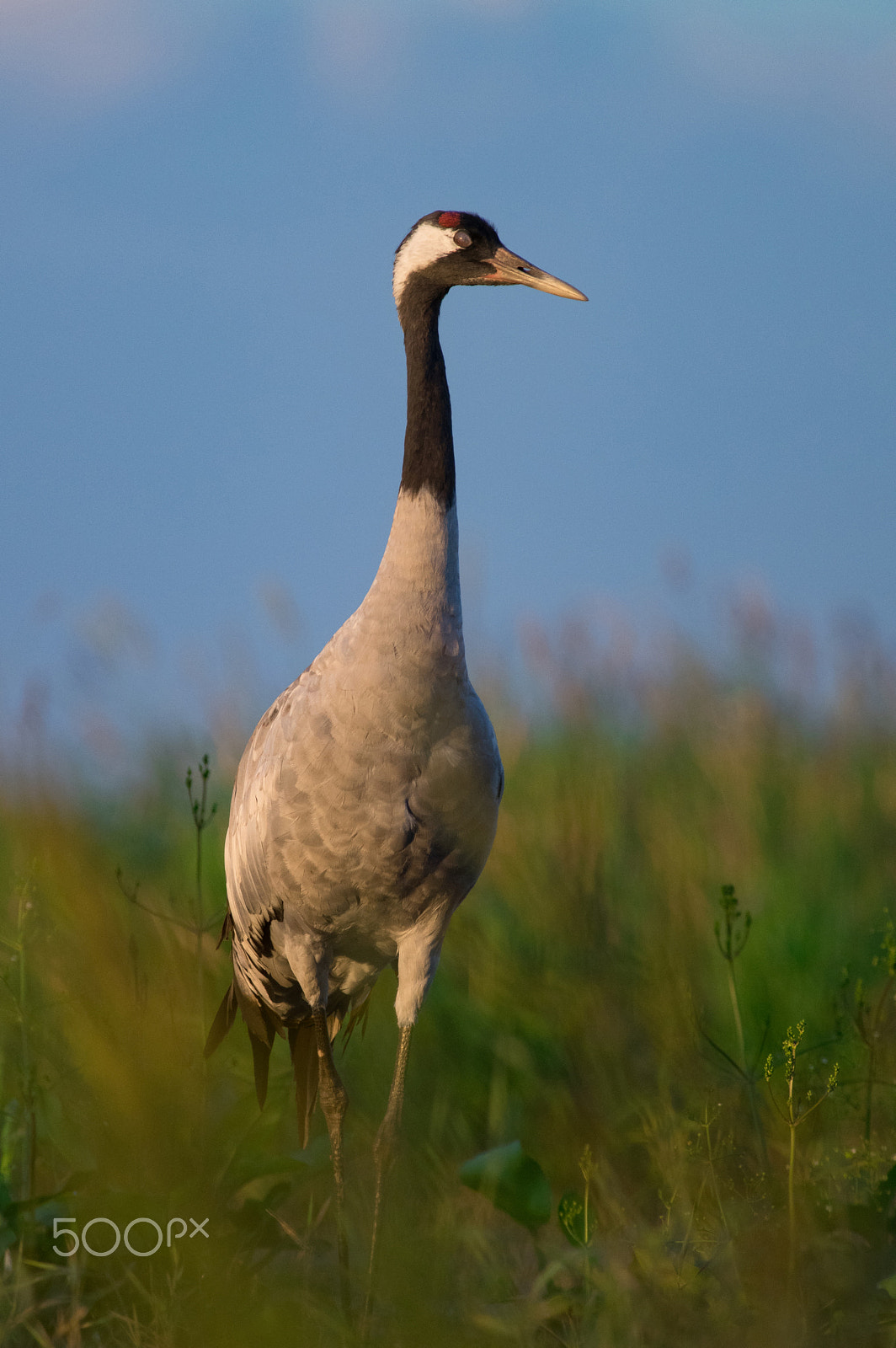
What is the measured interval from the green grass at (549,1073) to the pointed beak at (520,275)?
A: 6.89 feet

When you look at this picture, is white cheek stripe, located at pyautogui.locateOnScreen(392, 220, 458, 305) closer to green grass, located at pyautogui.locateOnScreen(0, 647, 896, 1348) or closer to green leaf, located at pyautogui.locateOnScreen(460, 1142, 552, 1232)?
green grass, located at pyautogui.locateOnScreen(0, 647, 896, 1348)

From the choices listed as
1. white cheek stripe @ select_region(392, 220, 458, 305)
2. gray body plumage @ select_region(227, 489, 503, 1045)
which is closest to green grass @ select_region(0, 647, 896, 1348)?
gray body plumage @ select_region(227, 489, 503, 1045)

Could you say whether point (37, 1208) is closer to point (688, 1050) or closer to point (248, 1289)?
point (248, 1289)

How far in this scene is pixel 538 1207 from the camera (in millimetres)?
3338

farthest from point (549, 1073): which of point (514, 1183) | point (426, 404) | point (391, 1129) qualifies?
point (426, 404)

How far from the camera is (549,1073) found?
4.71 metres

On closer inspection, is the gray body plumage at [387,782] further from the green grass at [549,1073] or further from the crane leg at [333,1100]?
the green grass at [549,1073]

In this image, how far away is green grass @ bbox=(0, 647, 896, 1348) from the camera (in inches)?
116

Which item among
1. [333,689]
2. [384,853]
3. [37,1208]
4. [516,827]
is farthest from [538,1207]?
[516,827]

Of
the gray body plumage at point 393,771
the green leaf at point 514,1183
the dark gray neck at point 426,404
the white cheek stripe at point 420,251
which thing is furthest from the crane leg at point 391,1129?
the white cheek stripe at point 420,251

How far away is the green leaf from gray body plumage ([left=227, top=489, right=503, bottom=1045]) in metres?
0.61

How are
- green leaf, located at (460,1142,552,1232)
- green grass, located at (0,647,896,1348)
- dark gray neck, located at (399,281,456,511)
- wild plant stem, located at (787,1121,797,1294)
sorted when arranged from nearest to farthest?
wild plant stem, located at (787,1121,797,1294), green grass, located at (0,647,896,1348), green leaf, located at (460,1142,552,1232), dark gray neck, located at (399,281,456,511)

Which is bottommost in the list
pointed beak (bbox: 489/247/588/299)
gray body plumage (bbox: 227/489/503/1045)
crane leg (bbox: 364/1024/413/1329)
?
crane leg (bbox: 364/1024/413/1329)

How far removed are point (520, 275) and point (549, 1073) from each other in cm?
293
